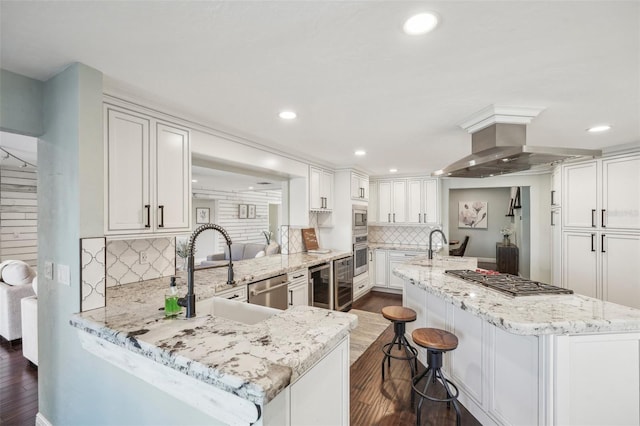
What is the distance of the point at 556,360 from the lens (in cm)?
147

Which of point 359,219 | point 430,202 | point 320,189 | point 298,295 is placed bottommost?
point 298,295

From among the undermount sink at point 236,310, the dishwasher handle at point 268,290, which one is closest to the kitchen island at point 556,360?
the undermount sink at point 236,310

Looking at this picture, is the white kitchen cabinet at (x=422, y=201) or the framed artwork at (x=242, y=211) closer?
the white kitchen cabinet at (x=422, y=201)

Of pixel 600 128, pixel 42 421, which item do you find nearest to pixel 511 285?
pixel 600 128

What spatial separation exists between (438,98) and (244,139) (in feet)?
6.34

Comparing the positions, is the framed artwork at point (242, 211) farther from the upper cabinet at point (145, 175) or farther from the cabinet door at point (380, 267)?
the upper cabinet at point (145, 175)

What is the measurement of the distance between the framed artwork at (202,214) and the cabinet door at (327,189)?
8.33 feet

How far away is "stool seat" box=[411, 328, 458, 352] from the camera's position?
1.92 m

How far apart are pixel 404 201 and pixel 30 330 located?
567 centimetres

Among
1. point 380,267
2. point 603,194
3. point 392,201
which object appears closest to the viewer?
point 603,194

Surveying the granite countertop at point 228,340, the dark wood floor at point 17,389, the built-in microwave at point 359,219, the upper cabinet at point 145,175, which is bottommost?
the dark wood floor at point 17,389

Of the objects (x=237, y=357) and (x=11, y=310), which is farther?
(x=11, y=310)

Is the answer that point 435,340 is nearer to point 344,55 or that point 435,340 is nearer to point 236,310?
point 236,310

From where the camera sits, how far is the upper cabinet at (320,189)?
4.27 m
